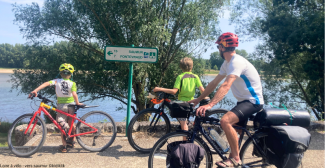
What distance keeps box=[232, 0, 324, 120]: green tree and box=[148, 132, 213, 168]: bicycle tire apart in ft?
24.0

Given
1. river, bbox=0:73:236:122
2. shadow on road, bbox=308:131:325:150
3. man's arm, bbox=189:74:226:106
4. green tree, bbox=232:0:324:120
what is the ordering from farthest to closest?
1. river, bbox=0:73:236:122
2. green tree, bbox=232:0:324:120
3. shadow on road, bbox=308:131:325:150
4. man's arm, bbox=189:74:226:106

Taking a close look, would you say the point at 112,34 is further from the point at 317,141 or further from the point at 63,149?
the point at 317,141

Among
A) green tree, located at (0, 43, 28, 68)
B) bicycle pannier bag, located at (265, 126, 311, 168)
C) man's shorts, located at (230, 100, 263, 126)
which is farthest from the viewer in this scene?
green tree, located at (0, 43, 28, 68)

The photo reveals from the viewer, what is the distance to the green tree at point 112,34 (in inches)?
347

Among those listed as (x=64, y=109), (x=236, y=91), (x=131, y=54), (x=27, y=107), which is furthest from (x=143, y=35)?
(x=27, y=107)

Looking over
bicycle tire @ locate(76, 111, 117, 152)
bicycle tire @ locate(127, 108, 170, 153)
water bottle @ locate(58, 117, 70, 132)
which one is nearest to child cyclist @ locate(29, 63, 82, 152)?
water bottle @ locate(58, 117, 70, 132)

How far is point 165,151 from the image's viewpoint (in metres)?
2.87

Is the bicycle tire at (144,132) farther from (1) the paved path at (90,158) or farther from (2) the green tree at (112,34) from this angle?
(2) the green tree at (112,34)

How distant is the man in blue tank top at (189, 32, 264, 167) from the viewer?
290 cm

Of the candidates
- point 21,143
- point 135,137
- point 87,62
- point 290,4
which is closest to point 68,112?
point 21,143

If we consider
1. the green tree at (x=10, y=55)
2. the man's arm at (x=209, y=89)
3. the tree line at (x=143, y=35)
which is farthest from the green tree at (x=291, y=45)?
the green tree at (x=10, y=55)

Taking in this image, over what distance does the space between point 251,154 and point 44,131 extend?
3301mm

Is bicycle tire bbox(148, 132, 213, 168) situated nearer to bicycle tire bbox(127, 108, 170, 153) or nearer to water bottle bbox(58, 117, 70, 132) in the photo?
bicycle tire bbox(127, 108, 170, 153)

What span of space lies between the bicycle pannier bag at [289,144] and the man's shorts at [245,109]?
0.30 meters
